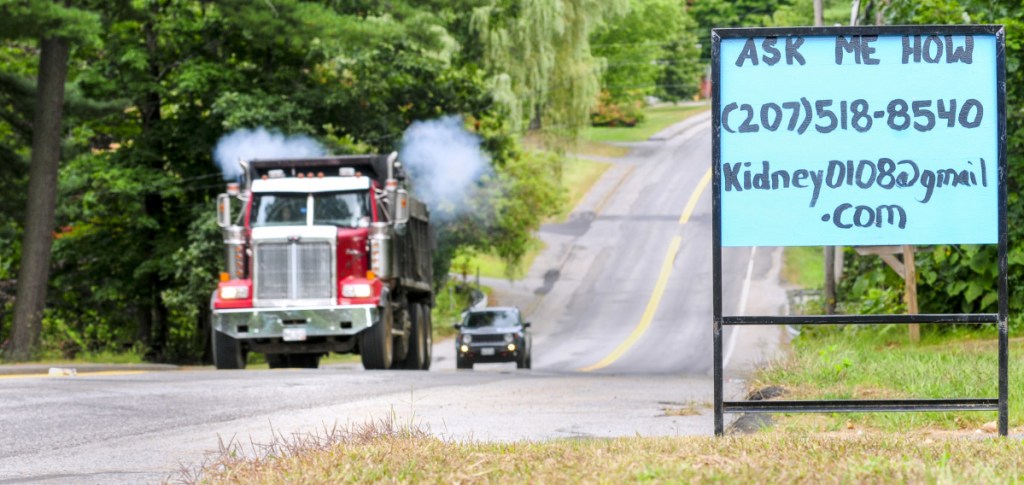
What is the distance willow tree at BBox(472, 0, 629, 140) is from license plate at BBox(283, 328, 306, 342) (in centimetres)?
1716

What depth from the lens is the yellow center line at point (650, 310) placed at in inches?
1657

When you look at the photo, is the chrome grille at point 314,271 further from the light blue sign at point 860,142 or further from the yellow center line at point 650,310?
the yellow center line at point 650,310

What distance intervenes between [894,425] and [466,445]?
10.1ft

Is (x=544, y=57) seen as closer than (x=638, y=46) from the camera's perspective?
Yes

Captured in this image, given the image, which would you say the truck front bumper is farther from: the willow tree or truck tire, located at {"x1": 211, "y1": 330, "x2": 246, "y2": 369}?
the willow tree

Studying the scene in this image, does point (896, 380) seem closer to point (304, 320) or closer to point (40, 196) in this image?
point (304, 320)

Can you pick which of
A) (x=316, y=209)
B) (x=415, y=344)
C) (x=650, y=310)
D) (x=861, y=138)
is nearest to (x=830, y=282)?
(x=415, y=344)

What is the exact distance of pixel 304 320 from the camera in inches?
851

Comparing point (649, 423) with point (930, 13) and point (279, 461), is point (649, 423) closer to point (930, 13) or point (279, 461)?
point (279, 461)

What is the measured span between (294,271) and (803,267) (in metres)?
40.2

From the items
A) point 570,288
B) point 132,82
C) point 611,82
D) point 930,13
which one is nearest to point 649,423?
point 930,13

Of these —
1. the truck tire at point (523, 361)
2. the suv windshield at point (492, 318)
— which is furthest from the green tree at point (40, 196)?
the truck tire at point (523, 361)

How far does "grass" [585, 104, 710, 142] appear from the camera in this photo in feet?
294

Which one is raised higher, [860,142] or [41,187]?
[860,142]
